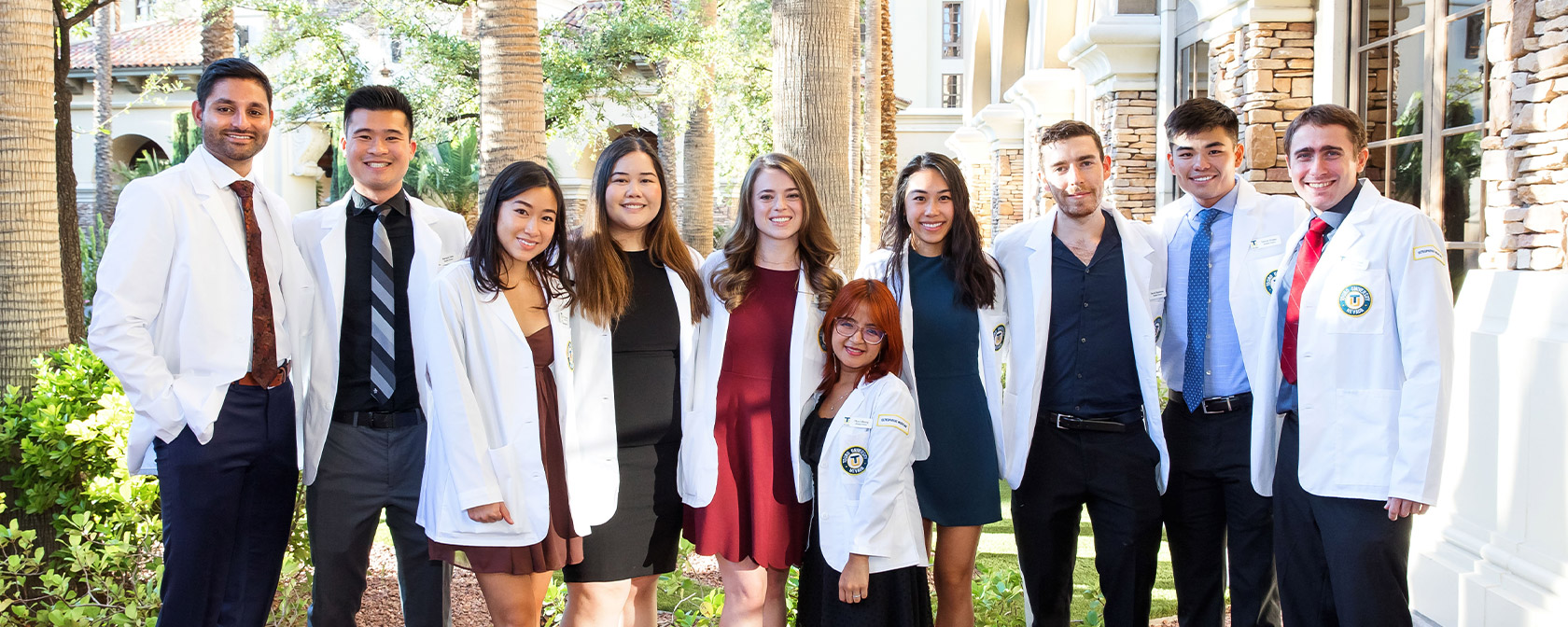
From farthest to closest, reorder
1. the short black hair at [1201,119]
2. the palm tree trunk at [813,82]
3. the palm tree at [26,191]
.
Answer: the palm tree trunk at [813,82] → the palm tree at [26,191] → the short black hair at [1201,119]

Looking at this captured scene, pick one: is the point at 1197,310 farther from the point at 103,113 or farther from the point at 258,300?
the point at 103,113

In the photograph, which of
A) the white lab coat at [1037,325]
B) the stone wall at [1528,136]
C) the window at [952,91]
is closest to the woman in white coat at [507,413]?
the white lab coat at [1037,325]

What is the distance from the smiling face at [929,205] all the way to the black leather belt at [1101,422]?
0.77 metres

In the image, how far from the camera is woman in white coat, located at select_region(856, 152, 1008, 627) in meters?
3.74

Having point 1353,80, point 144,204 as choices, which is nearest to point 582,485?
point 144,204

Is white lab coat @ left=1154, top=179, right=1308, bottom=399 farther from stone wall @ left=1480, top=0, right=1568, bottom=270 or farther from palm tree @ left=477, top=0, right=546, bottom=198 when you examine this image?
palm tree @ left=477, top=0, right=546, bottom=198

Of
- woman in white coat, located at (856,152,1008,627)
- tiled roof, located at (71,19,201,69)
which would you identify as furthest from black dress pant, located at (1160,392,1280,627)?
tiled roof, located at (71,19,201,69)

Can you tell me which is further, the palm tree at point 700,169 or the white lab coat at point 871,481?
the palm tree at point 700,169

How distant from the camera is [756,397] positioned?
3689mm

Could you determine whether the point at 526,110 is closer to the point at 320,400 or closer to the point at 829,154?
the point at 829,154

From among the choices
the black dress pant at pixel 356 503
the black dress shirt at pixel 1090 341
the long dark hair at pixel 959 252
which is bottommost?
the black dress pant at pixel 356 503

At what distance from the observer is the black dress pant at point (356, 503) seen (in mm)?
3561

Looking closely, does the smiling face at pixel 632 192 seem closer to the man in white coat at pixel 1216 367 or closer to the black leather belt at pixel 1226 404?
the man in white coat at pixel 1216 367

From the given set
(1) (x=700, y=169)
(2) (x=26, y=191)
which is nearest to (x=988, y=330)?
(2) (x=26, y=191)
